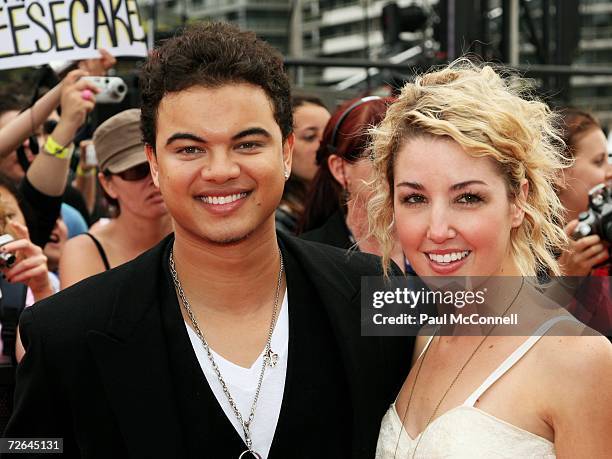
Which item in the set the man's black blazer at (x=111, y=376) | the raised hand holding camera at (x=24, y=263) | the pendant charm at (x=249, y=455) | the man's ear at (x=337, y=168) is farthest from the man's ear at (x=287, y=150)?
the man's ear at (x=337, y=168)

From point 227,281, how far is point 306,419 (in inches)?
16.6

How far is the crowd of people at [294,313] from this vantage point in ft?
6.90

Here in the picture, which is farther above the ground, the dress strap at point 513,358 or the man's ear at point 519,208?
the man's ear at point 519,208

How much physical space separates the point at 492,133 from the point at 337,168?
4.80 ft

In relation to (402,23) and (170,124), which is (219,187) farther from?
(402,23)

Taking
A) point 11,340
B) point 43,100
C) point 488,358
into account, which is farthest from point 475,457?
point 43,100

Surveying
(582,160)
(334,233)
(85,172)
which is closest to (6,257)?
(334,233)

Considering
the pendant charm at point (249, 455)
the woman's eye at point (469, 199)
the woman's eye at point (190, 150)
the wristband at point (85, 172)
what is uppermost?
the woman's eye at point (190, 150)

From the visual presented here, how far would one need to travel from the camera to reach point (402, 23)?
32.4 feet

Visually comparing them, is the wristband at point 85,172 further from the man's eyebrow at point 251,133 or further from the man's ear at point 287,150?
the man's eyebrow at point 251,133

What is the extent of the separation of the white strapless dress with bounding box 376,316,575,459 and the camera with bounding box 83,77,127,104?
7.61 feet

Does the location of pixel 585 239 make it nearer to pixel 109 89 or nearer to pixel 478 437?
pixel 478 437

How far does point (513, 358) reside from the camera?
2.11m

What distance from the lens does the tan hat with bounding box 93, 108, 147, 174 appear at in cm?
352
